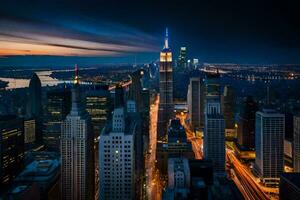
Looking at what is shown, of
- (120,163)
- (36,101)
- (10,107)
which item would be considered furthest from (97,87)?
(120,163)

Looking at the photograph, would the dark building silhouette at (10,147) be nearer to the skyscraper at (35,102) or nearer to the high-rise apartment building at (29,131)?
the high-rise apartment building at (29,131)

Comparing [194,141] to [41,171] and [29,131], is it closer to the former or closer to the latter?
[29,131]

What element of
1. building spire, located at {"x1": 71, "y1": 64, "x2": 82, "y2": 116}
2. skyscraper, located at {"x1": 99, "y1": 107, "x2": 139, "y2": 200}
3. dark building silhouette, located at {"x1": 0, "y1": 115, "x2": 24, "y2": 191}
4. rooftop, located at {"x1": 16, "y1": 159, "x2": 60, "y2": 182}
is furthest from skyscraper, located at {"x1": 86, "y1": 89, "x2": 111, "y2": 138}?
skyscraper, located at {"x1": 99, "y1": 107, "x2": 139, "y2": 200}

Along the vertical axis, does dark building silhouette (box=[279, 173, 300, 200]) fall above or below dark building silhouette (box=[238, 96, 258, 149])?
below

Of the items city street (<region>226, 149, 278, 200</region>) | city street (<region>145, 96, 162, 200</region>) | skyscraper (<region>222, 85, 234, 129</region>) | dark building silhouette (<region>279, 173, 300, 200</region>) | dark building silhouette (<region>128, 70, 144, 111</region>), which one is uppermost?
dark building silhouette (<region>128, 70, 144, 111</region>)

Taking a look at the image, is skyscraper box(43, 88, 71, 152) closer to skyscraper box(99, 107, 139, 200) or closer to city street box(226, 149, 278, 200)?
skyscraper box(99, 107, 139, 200)

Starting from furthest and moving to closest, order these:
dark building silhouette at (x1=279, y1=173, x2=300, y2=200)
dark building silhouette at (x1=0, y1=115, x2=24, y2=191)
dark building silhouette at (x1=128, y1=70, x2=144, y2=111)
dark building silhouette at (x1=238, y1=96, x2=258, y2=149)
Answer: dark building silhouette at (x1=128, y1=70, x2=144, y2=111)
dark building silhouette at (x1=238, y1=96, x2=258, y2=149)
dark building silhouette at (x1=0, y1=115, x2=24, y2=191)
dark building silhouette at (x1=279, y1=173, x2=300, y2=200)

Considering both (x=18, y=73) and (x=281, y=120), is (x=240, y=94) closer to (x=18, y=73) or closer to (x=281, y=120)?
(x=281, y=120)
